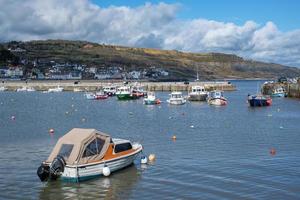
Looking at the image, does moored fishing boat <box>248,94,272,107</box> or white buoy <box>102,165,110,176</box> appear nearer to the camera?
white buoy <box>102,165,110,176</box>

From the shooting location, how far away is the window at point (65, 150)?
77.9 ft

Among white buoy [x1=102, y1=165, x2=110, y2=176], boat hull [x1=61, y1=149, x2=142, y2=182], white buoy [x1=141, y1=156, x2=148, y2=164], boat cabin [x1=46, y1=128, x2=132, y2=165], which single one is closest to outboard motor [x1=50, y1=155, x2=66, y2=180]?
boat hull [x1=61, y1=149, x2=142, y2=182]

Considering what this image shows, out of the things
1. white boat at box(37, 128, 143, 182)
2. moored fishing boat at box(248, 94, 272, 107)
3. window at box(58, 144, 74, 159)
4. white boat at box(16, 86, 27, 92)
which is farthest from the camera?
white boat at box(16, 86, 27, 92)

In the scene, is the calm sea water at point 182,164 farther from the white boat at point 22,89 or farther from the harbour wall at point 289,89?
the white boat at point 22,89

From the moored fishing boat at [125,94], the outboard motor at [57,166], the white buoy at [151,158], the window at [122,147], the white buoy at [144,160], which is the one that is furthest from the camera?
the moored fishing boat at [125,94]

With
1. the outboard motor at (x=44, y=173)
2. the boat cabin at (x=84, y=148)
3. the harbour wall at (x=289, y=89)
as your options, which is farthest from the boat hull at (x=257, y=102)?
the outboard motor at (x=44, y=173)

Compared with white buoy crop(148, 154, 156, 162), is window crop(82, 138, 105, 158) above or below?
above

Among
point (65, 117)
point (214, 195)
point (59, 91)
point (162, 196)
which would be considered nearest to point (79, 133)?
point (162, 196)

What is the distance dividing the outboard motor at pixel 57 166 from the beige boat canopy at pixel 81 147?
36cm

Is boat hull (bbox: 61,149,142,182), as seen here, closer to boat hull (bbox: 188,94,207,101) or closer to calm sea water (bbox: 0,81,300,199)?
calm sea water (bbox: 0,81,300,199)

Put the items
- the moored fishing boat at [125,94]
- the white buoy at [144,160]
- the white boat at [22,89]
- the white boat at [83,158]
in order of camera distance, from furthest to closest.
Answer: the white boat at [22,89]
the moored fishing boat at [125,94]
the white buoy at [144,160]
the white boat at [83,158]

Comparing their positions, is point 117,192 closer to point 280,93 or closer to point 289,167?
point 289,167

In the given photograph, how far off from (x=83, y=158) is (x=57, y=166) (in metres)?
1.32

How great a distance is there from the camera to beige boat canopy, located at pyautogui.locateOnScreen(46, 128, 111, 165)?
23.5m
